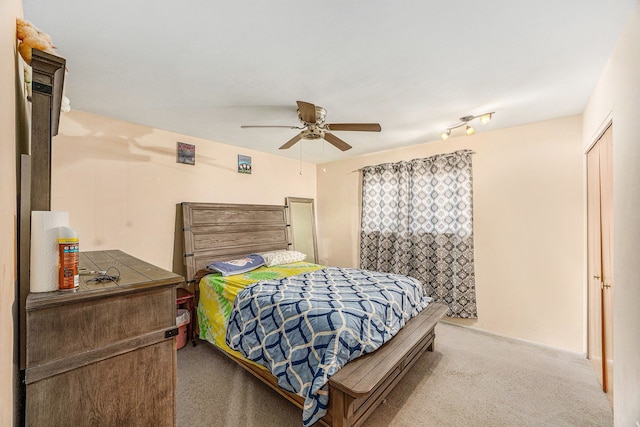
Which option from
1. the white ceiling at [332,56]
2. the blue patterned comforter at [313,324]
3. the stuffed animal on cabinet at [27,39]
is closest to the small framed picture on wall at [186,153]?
the white ceiling at [332,56]

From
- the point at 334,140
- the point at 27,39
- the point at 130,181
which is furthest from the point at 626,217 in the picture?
the point at 130,181

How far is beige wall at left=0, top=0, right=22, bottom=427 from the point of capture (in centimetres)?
64

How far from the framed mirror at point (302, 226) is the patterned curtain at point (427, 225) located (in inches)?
39.0

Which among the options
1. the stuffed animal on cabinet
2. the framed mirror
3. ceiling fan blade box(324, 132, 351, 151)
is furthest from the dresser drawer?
the framed mirror

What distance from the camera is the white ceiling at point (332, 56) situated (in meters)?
1.38

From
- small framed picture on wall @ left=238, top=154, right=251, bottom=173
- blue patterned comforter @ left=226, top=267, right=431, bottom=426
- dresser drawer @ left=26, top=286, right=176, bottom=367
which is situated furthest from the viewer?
small framed picture on wall @ left=238, top=154, right=251, bottom=173

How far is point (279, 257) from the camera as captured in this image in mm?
3736

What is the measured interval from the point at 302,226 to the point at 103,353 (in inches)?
152

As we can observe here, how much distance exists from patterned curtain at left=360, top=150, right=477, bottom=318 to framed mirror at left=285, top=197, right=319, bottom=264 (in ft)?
3.25

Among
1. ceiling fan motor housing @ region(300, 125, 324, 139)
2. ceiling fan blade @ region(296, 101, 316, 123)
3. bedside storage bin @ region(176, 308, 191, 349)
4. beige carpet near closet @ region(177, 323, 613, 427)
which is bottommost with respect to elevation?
beige carpet near closet @ region(177, 323, 613, 427)

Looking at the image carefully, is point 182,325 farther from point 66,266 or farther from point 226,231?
point 66,266

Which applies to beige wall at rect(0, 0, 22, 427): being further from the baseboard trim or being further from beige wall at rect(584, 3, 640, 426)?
the baseboard trim

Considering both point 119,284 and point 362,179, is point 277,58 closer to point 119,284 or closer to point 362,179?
point 119,284

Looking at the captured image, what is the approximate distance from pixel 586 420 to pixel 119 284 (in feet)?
10.3
